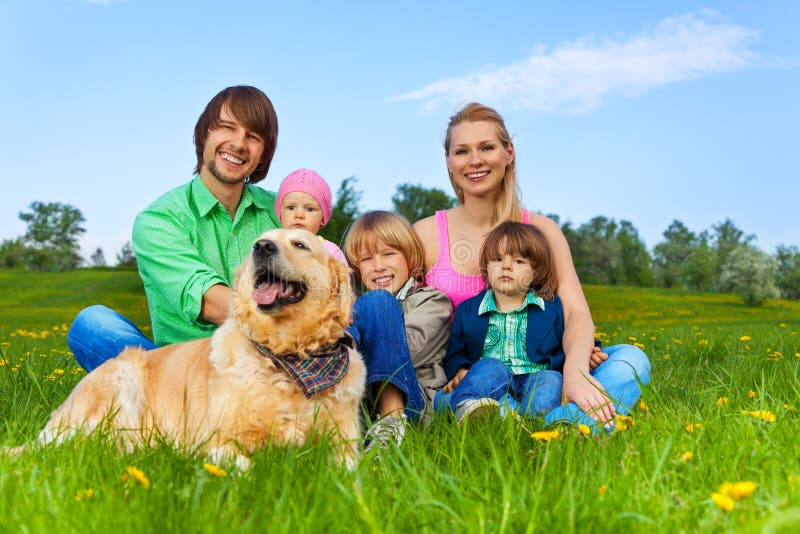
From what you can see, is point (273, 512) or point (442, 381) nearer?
point (273, 512)

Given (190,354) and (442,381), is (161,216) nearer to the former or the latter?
(190,354)

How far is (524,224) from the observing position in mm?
3971

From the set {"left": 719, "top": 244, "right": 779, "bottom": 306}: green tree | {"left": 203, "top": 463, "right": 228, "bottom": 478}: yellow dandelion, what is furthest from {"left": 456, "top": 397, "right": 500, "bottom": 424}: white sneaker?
{"left": 719, "top": 244, "right": 779, "bottom": 306}: green tree

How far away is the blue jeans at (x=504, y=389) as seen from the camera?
341cm

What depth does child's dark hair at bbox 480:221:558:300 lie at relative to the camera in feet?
12.6

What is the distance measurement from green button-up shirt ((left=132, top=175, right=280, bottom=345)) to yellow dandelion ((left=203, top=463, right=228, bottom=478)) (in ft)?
4.92

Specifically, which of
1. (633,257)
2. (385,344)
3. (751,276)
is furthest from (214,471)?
(633,257)

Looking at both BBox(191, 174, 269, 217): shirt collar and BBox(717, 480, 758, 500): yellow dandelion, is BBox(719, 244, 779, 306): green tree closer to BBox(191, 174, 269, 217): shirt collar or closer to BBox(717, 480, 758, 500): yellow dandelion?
BBox(191, 174, 269, 217): shirt collar

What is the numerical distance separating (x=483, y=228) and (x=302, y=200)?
4.08ft


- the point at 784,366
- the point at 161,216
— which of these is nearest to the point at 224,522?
the point at 161,216

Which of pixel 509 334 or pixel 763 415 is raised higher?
pixel 509 334

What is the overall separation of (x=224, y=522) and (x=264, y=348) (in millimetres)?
1100

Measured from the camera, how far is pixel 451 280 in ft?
13.7

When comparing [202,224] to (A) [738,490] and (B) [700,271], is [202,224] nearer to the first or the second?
(A) [738,490]
